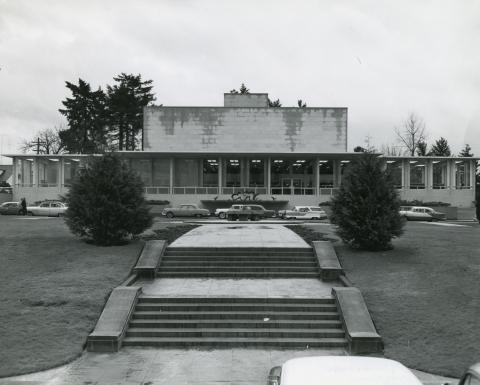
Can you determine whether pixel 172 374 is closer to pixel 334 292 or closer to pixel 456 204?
pixel 334 292

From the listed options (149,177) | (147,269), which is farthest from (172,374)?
(149,177)

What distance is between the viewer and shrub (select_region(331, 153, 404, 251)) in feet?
54.8

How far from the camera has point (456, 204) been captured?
166 feet

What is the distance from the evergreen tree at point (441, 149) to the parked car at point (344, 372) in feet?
294

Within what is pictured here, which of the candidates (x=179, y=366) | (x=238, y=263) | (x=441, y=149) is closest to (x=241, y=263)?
(x=238, y=263)

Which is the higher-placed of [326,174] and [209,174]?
[326,174]

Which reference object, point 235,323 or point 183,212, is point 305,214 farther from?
point 235,323

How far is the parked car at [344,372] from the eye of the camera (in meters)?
4.32

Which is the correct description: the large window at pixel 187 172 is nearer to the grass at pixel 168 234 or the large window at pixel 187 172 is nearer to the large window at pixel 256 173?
the large window at pixel 256 173

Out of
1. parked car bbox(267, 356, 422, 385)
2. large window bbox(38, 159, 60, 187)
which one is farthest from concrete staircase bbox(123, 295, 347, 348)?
large window bbox(38, 159, 60, 187)

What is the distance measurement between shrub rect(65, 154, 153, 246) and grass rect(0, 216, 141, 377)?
Result: 656 millimetres

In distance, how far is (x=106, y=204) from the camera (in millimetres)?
17703

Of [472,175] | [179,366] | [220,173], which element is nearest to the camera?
[179,366]

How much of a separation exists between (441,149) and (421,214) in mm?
54294
